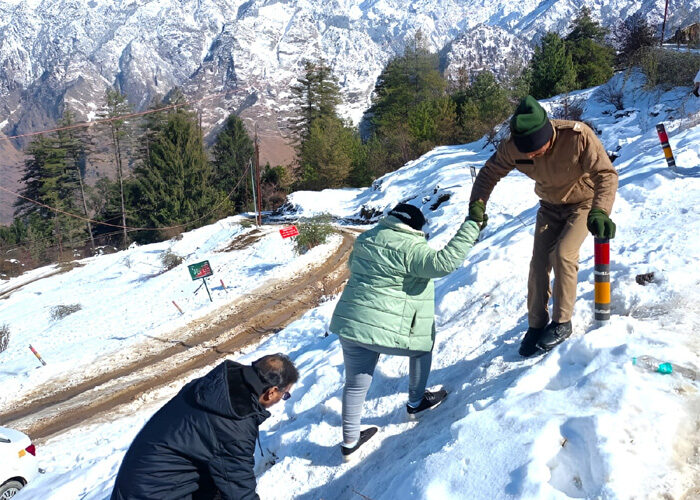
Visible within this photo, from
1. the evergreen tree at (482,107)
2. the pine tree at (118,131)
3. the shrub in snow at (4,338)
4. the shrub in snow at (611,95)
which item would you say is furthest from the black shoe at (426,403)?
the pine tree at (118,131)

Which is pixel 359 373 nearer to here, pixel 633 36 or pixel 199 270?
pixel 199 270

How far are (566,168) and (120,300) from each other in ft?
63.0

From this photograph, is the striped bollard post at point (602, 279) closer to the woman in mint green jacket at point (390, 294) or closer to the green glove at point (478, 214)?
the green glove at point (478, 214)

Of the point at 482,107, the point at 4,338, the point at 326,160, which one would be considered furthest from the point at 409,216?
the point at 326,160

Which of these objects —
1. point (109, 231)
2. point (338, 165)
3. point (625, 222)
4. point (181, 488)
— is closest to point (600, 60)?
point (338, 165)

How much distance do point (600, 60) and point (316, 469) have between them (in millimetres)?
40149

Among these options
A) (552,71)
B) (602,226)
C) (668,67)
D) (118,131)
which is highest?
(552,71)

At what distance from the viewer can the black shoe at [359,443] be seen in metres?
3.62

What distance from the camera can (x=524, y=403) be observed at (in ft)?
9.82

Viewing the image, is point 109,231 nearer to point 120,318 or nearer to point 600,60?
point 120,318

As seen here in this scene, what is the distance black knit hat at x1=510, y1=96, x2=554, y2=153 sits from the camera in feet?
10.2

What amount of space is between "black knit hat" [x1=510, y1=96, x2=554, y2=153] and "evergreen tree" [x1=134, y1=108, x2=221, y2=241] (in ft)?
128

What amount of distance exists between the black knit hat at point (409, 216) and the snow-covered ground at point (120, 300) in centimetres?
1114

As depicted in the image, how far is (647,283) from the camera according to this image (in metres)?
4.11
